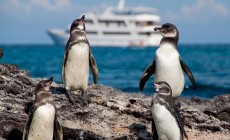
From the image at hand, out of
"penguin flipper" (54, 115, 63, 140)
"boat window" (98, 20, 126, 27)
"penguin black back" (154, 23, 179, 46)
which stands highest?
"boat window" (98, 20, 126, 27)

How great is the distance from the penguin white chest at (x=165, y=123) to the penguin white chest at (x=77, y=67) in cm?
174

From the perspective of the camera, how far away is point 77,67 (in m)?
8.72

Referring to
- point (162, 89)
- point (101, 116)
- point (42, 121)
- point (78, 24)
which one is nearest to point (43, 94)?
point (42, 121)

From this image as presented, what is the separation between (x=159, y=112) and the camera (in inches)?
287

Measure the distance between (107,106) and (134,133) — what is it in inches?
32.1

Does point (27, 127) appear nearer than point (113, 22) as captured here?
Yes

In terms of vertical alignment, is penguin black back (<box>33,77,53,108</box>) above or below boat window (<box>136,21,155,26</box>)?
below

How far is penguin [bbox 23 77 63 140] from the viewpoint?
7.02 m

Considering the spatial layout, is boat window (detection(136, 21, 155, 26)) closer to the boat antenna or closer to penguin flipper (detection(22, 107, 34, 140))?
the boat antenna

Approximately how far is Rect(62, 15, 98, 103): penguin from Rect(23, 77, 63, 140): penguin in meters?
1.38

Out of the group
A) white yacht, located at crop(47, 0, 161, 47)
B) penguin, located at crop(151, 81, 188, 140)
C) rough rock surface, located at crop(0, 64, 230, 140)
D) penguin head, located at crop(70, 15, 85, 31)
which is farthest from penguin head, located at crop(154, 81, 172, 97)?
white yacht, located at crop(47, 0, 161, 47)

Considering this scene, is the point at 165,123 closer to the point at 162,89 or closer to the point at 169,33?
the point at 162,89

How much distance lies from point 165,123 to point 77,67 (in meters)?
1.95

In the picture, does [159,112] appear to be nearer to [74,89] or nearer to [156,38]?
[74,89]
